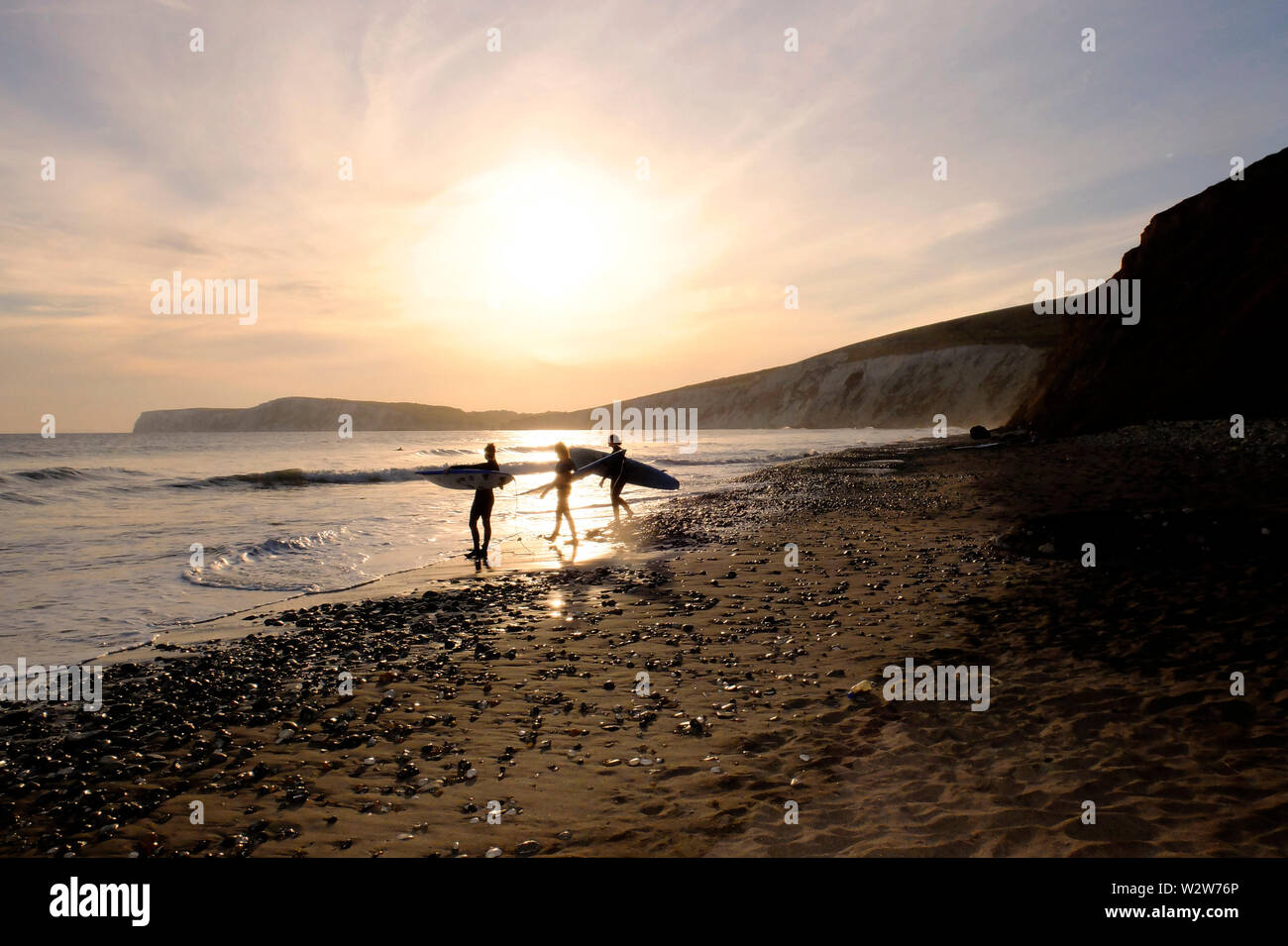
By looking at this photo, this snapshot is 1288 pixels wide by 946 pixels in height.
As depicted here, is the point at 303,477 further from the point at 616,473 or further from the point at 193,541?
the point at 616,473

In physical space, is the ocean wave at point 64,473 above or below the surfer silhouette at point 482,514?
above

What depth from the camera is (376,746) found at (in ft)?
19.0

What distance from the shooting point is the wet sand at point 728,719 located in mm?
4324

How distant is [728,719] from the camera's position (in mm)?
6102

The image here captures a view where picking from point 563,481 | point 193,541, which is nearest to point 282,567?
point 193,541

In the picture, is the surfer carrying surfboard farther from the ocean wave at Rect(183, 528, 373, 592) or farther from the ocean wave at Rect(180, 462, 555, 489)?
the ocean wave at Rect(180, 462, 555, 489)

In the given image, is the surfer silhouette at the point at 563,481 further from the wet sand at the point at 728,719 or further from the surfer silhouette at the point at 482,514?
the wet sand at the point at 728,719

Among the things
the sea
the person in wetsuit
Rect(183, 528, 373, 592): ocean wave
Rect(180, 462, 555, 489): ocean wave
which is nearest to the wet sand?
the sea

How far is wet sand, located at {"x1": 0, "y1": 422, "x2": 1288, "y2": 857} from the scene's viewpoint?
14.2 feet

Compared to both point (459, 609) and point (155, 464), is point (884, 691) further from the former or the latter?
point (155, 464)

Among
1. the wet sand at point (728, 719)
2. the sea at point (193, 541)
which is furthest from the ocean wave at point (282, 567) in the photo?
the wet sand at point (728, 719)

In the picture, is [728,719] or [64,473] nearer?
[728,719]
